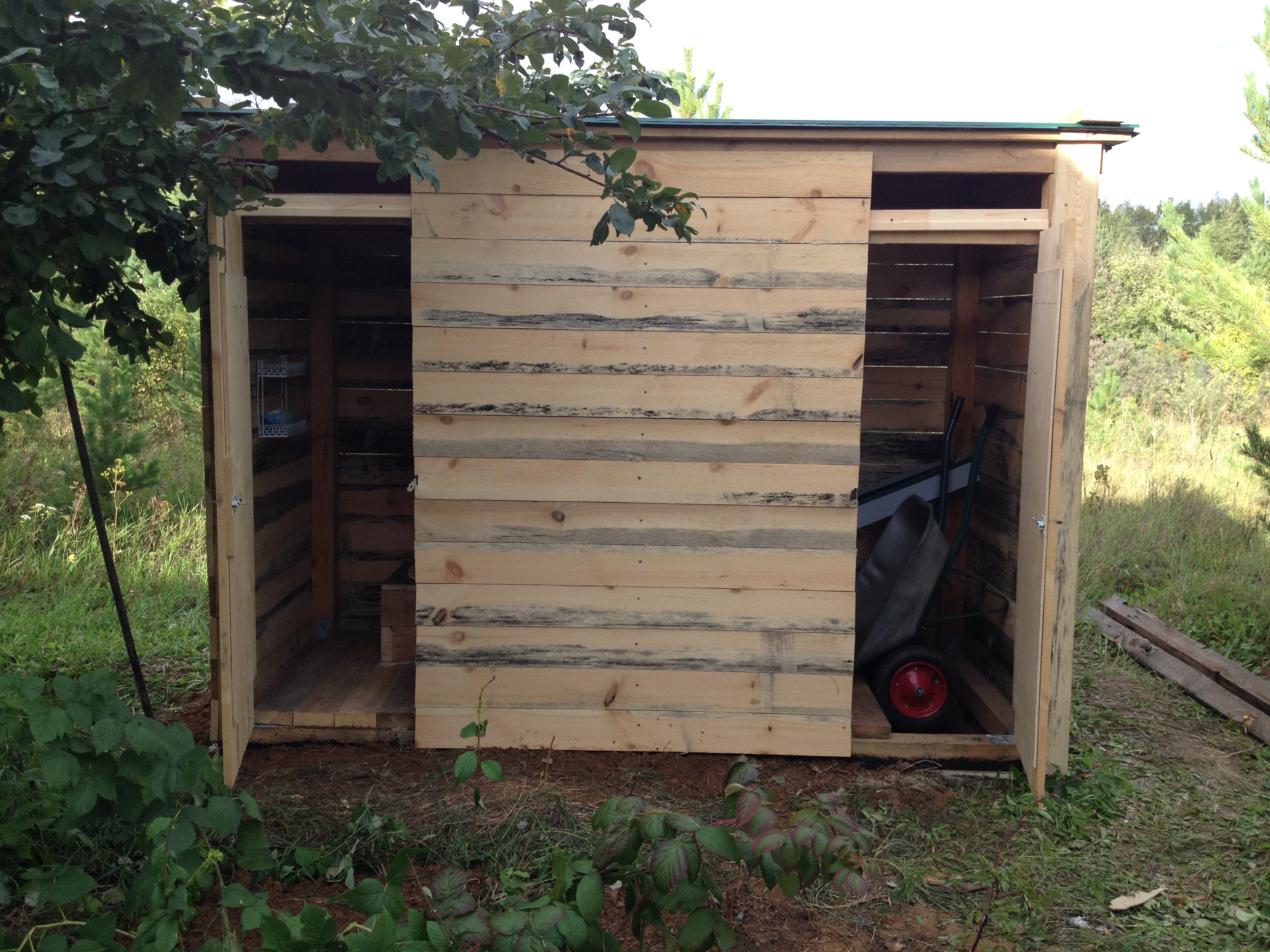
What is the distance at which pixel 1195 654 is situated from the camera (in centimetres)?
526

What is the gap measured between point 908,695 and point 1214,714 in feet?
5.41

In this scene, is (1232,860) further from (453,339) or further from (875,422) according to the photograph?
(453,339)

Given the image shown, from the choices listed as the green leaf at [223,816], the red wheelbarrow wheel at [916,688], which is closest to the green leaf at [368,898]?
the green leaf at [223,816]

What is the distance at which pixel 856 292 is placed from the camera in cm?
380

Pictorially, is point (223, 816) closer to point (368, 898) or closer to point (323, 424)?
point (368, 898)

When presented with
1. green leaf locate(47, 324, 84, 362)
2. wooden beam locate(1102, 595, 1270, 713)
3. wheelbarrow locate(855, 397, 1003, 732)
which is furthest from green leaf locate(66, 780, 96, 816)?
wooden beam locate(1102, 595, 1270, 713)

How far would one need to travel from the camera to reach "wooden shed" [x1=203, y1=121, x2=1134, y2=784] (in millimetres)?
3695

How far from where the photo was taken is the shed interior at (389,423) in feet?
14.6

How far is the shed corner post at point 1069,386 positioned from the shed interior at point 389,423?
538 millimetres

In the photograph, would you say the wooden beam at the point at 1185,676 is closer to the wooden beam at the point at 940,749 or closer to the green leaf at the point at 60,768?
the wooden beam at the point at 940,749

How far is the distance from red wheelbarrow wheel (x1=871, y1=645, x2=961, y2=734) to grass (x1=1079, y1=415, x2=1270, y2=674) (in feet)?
7.34

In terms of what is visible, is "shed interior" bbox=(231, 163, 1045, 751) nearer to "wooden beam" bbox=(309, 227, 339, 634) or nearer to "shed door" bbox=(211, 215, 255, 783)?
"wooden beam" bbox=(309, 227, 339, 634)

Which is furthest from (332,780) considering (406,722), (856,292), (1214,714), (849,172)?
(1214,714)

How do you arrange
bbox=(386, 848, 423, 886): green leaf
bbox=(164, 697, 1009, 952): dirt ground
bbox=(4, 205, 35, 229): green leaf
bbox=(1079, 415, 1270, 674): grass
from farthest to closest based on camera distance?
bbox=(1079, 415, 1270, 674): grass, bbox=(164, 697, 1009, 952): dirt ground, bbox=(4, 205, 35, 229): green leaf, bbox=(386, 848, 423, 886): green leaf
